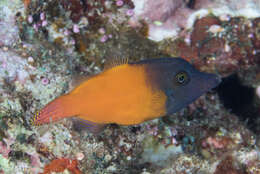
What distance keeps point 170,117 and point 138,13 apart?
2.16m

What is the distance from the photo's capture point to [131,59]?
4.80m

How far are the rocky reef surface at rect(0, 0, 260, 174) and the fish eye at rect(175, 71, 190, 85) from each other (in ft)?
2.28

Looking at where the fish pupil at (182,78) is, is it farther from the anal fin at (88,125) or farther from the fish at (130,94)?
the anal fin at (88,125)

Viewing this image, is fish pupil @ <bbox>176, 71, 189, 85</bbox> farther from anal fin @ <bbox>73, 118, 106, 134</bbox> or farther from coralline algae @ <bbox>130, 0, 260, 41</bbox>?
coralline algae @ <bbox>130, 0, 260, 41</bbox>

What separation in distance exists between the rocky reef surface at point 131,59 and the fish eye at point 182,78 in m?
0.69

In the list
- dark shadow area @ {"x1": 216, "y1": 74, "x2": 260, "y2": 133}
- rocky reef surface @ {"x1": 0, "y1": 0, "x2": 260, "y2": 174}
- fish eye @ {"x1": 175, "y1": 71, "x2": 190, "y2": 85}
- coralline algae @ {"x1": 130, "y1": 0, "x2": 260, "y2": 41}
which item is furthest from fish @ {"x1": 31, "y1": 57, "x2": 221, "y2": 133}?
dark shadow area @ {"x1": 216, "y1": 74, "x2": 260, "y2": 133}

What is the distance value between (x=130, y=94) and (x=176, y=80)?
0.59 meters

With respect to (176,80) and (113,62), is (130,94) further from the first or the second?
(176,80)

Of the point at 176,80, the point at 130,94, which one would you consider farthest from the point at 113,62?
the point at 176,80

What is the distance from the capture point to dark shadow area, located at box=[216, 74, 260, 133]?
18.1 ft

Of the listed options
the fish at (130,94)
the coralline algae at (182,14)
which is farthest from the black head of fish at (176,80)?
the coralline algae at (182,14)

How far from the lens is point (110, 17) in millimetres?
4684

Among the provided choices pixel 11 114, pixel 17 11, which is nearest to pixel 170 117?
pixel 11 114

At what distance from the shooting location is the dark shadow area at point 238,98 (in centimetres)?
552
